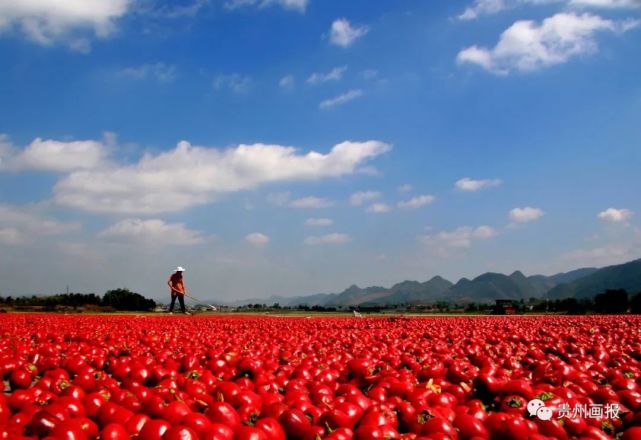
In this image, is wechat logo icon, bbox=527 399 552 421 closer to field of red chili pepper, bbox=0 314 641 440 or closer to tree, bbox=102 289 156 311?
field of red chili pepper, bbox=0 314 641 440

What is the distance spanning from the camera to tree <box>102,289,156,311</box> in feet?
154

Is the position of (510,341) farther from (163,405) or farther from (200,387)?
(163,405)

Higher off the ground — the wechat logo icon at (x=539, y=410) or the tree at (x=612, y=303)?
the wechat logo icon at (x=539, y=410)

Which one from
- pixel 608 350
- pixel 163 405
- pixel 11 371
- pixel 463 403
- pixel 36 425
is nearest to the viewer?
pixel 36 425

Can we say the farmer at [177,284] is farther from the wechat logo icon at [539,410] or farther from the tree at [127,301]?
the wechat logo icon at [539,410]

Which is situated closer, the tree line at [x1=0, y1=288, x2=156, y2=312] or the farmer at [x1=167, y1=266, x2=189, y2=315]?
the farmer at [x1=167, y1=266, x2=189, y2=315]

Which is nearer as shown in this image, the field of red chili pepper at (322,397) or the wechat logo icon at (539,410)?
the field of red chili pepper at (322,397)

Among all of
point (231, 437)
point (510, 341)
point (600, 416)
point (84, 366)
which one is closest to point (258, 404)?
point (231, 437)

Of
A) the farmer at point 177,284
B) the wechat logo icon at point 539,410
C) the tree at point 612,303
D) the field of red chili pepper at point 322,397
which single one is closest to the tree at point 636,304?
the tree at point 612,303

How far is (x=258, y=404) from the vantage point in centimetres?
470

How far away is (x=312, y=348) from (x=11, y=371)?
4.85 metres

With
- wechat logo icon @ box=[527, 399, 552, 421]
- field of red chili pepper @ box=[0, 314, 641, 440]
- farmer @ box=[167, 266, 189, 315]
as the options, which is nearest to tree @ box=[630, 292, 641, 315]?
farmer @ box=[167, 266, 189, 315]

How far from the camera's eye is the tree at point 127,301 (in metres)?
46.8

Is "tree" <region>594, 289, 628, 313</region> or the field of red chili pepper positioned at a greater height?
the field of red chili pepper
